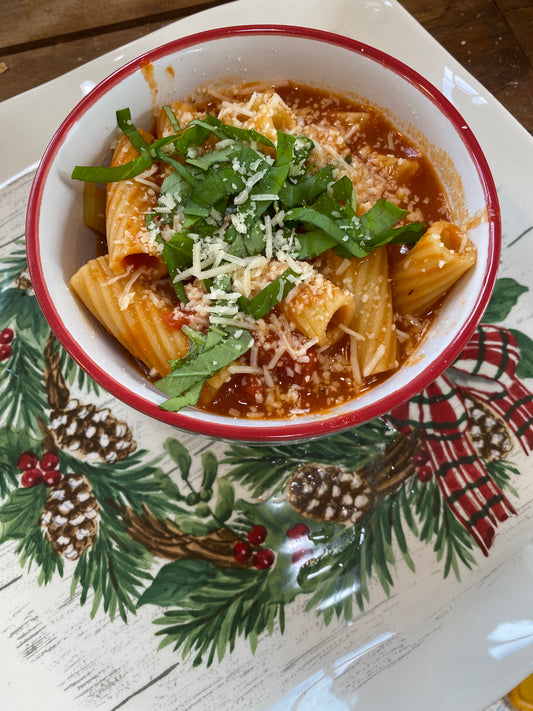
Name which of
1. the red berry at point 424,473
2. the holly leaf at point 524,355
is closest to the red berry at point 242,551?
the red berry at point 424,473

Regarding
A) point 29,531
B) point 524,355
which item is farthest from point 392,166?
point 29,531

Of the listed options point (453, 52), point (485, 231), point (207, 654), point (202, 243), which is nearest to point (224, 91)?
point (202, 243)

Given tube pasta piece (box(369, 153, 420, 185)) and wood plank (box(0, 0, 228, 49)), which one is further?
wood plank (box(0, 0, 228, 49))

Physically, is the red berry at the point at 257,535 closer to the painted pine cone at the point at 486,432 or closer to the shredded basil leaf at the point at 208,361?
the shredded basil leaf at the point at 208,361

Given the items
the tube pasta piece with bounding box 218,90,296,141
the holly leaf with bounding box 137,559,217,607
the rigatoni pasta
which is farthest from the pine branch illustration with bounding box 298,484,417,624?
the tube pasta piece with bounding box 218,90,296,141

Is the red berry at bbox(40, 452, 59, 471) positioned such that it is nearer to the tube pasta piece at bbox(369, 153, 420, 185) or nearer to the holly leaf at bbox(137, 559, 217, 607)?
the holly leaf at bbox(137, 559, 217, 607)

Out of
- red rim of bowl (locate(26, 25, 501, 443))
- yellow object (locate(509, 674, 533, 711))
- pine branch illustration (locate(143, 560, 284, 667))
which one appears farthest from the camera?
yellow object (locate(509, 674, 533, 711))
